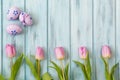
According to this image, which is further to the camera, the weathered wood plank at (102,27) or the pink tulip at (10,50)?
the weathered wood plank at (102,27)

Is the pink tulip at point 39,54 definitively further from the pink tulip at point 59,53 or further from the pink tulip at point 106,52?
the pink tulip at point 106,52

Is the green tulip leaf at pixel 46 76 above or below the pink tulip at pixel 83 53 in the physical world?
below

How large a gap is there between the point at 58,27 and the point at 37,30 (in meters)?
0.09

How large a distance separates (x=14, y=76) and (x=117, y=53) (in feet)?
1.50

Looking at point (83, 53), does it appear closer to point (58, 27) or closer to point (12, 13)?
point (58, 27)

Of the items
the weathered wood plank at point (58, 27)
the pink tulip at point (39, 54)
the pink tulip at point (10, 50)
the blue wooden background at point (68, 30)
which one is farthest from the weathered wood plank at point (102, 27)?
the pink tulip at point (10, 50)

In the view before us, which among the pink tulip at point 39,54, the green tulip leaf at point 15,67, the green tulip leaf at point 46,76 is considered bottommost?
the green tulip leaf at point 46,76

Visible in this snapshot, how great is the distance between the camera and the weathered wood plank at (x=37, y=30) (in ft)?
3.76

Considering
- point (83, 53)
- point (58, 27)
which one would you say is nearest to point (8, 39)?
point (58, 27)

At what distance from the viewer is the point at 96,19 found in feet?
3.89

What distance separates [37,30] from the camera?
1.15 m

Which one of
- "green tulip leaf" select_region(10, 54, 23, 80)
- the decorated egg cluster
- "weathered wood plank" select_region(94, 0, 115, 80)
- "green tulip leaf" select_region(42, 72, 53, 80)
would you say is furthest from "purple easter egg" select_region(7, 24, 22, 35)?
"weathered wood plank" select_region(94, 0, 115, 80)

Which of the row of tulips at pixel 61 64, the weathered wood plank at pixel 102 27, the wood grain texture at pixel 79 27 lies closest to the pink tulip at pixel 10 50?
the row of tulips at pixel 61 64

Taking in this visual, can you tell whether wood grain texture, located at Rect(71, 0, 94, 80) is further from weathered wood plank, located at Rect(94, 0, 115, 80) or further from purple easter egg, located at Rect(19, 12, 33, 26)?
purple easter egg, located at Rect(19, 12, 33, 26)
